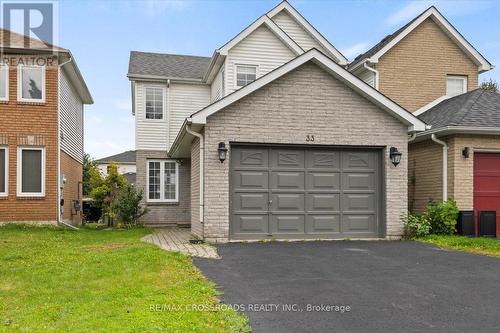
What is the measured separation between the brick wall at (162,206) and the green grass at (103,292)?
27.4 feet

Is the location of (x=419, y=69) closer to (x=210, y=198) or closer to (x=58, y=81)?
(x=210, y=198)

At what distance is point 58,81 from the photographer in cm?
1566

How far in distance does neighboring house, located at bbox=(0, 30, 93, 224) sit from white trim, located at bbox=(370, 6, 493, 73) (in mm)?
11638

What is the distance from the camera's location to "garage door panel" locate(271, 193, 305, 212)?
11.5 m

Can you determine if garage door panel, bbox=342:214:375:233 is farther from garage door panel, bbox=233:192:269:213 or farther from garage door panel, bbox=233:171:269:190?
garage door panel, bbox=233:171:269:190

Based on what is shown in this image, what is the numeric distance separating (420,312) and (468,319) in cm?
52

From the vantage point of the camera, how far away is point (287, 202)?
453 inches

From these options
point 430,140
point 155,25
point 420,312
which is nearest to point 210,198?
point 420,312

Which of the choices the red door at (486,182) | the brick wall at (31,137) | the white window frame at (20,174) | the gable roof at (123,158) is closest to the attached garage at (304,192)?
the red door at (486,182)

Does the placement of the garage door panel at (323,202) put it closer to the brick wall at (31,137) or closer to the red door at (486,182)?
the red door at (486,182)

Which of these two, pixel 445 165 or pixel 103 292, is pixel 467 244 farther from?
pixel 103 292

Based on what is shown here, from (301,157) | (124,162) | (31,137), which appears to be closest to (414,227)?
(301,157)

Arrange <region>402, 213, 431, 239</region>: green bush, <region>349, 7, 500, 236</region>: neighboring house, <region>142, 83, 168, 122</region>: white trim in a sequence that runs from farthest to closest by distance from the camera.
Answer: <region>142, 83, 168, 122</region>: white trim → <region>349, 7, 500, 236</region>: neighboring house → <region>402, 213, 431, 239</region>: green bush

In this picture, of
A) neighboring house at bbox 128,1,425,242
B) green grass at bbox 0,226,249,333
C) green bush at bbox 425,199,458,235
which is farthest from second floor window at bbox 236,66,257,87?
green grass at bbox 0,226,249,333
